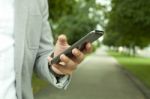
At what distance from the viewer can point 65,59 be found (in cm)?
259

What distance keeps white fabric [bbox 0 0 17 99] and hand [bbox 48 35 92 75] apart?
258 mm

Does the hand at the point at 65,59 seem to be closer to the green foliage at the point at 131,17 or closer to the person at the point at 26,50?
the person at the point at 26,50

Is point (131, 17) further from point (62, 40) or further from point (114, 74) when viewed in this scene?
point (62, 40)

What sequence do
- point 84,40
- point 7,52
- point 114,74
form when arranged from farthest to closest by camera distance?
1. point 114,74
2. point 7,52
3. point 84,40

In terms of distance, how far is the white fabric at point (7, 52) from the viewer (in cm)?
260

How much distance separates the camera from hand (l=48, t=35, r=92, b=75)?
8.36 feet

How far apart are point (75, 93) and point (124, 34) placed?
16.7 meters

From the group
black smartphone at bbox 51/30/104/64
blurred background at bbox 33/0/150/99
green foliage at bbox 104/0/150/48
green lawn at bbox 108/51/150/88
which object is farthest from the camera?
green foliage at bbox 104/0/150/48

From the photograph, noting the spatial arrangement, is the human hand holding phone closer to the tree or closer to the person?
the person

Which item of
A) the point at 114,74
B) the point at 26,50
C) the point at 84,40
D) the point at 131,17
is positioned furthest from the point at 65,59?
the point at 114,74

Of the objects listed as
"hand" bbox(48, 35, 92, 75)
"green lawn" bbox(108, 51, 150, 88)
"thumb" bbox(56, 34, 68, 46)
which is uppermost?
"thumb" bbox(56, 34, 68, 46)

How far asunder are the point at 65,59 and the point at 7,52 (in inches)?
12.8

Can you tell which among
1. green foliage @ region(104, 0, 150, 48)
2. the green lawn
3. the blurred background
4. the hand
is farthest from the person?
green foliage @ region(104, 0, 150, 48)

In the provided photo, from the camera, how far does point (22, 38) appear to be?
2.72m
